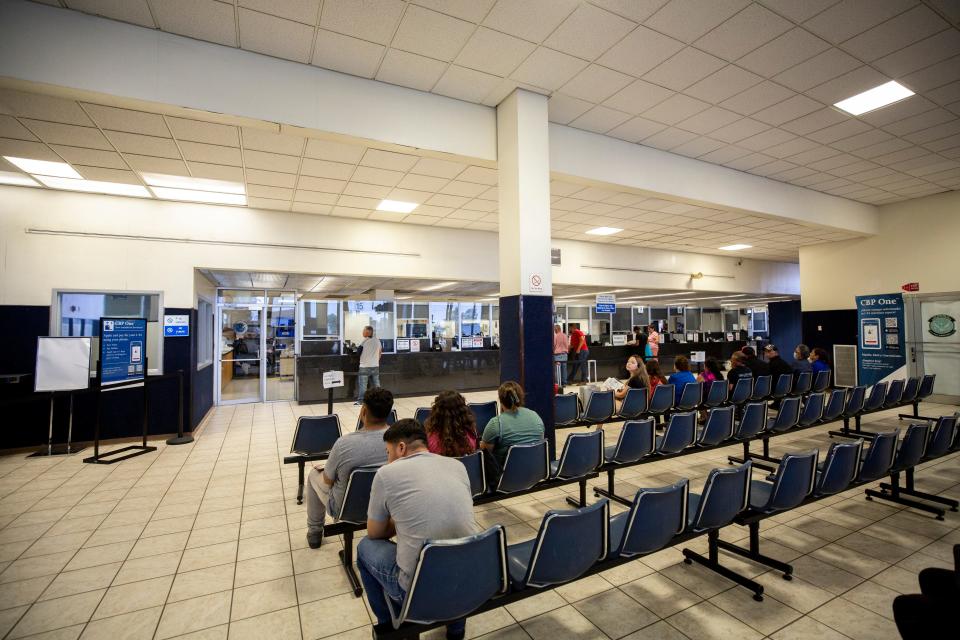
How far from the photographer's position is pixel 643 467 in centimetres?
464

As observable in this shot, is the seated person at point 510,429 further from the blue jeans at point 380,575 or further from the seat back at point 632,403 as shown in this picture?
the seat back at point 632,403

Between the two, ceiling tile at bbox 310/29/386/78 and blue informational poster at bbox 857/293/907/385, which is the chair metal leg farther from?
blue informational poster at bbox 857/293/907/385

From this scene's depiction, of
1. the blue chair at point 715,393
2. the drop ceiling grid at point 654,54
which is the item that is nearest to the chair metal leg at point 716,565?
the blue chair at point 715,393

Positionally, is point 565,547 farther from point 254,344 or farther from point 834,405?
point 254,344

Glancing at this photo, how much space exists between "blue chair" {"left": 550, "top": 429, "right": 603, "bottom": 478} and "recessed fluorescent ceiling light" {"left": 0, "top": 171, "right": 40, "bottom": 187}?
277 inches

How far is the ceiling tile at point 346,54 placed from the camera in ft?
11.3

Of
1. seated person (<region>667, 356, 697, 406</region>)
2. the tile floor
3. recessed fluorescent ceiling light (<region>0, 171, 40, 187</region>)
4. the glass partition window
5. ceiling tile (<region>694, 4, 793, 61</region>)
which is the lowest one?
the tile floor

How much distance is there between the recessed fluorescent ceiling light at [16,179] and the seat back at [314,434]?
5.09m

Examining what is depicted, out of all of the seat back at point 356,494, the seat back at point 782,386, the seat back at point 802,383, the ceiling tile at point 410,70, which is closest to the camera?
the seat back at point 356,494

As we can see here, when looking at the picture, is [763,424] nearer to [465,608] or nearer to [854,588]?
[854,588]

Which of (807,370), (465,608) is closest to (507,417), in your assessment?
(465,608)

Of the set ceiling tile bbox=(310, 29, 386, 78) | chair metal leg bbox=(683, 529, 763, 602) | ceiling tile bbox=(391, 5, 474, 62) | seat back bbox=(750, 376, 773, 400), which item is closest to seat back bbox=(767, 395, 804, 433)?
seat back bbox=(750, 376, 773, 400)

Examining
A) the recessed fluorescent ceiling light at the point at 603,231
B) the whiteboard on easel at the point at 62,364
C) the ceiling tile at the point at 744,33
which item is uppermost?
the ceiling tile at the point at 744,33

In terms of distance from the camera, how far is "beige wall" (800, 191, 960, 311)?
24.9ft
